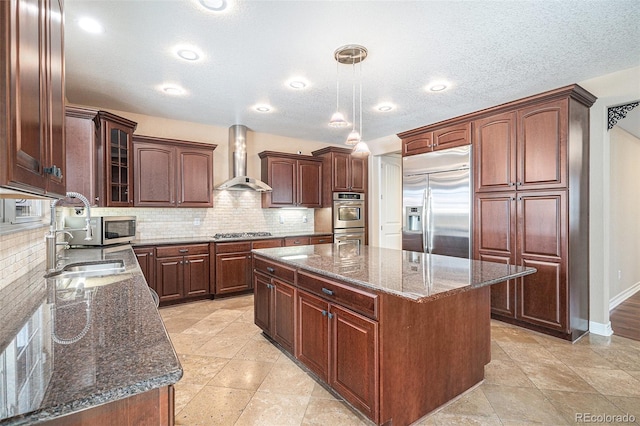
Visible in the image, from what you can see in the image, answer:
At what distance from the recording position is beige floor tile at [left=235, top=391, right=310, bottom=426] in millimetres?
1922

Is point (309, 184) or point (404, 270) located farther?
point (309, 184)

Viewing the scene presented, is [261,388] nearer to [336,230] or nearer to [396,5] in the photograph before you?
[396,5]

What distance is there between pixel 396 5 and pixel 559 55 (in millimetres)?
1743

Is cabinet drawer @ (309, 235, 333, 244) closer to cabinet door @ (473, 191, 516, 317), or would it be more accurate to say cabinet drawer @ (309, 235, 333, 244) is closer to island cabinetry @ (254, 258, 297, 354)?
island cabinetry @ (254, 258, 297, 354)

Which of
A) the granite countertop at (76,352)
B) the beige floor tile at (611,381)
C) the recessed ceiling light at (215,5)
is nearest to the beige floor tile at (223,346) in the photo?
the granite countertop at (76,352)

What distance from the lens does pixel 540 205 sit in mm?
3217

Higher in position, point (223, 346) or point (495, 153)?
point (495, 153)

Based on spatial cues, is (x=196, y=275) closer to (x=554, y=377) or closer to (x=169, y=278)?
(x=169, y=278)

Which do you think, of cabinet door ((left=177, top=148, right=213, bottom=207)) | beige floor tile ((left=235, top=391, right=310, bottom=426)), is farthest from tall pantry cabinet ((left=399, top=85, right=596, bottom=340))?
cabinet door ((left=177, top=148, right=213, bottom=207))

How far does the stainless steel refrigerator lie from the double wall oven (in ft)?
4.70

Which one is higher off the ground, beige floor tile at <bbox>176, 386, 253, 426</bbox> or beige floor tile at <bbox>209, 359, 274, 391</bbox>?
beige floor tile at <bbox>209, 359, 274, 391</bbox>

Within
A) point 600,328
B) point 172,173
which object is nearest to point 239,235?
point 172,173

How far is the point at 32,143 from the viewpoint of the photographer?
2.74 feet

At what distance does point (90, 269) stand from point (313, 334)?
172 cm
